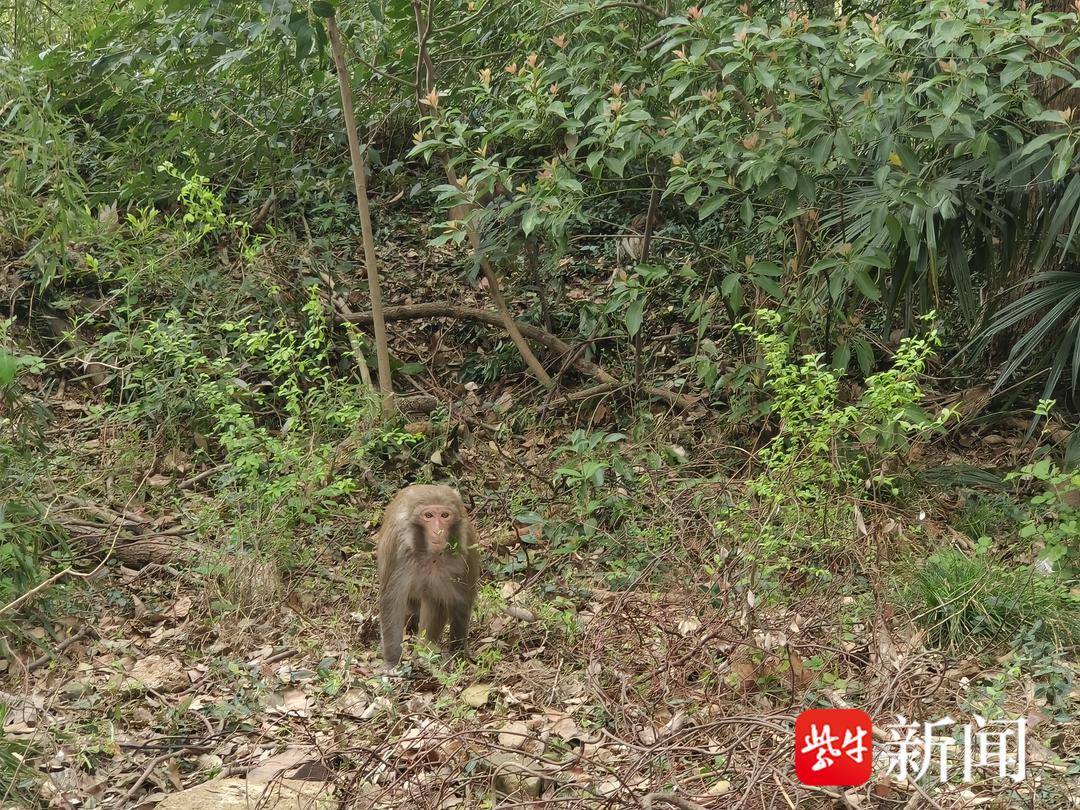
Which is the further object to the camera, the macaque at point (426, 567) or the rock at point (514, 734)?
the macaque at point (426, 567)

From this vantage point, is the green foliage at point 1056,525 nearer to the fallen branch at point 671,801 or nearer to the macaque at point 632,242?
→ the fallen branch at point 671,801

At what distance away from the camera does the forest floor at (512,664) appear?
4.27 m

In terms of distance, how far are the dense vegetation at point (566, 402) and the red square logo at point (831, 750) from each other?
0.08 metres

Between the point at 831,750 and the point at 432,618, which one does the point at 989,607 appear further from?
the point at 432,618

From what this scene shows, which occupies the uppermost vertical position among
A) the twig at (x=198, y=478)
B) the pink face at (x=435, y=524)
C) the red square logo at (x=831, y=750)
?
the pink face at (x=435, y=524)

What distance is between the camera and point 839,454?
662 centimetres

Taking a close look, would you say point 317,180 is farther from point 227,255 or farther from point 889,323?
point 889,323

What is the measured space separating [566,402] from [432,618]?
9.83ft

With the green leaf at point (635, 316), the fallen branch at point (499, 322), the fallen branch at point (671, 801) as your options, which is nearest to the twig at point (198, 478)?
the fallen branch at point (499, 322)

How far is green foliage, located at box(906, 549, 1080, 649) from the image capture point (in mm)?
5266

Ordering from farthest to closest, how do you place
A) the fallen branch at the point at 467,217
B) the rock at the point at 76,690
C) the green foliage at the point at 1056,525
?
the fallen branch at the point at 467,217 < the green foliage at the point at 1056,525 < the rock at the point at 76,690

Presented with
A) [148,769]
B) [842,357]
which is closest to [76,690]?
[148,769]

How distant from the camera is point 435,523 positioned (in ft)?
18.2

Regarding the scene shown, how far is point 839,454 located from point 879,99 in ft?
6.45
